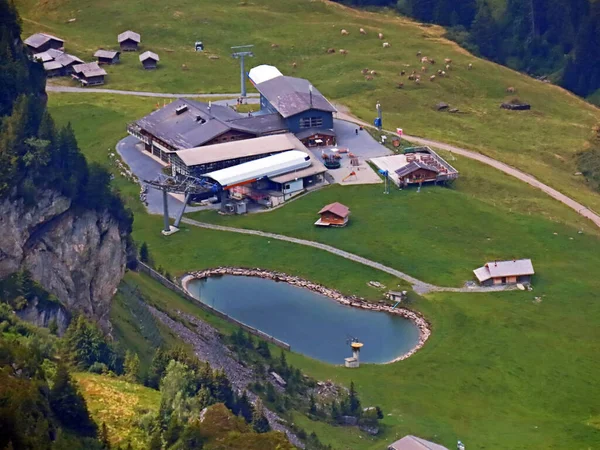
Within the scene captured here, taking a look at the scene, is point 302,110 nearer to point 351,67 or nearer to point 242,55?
point 242,55

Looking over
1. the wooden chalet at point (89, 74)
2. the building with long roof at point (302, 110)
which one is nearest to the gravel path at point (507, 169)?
the building with long roof at point (302, 110)

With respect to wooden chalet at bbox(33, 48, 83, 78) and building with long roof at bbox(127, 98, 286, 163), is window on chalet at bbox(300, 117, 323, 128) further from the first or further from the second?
wooden chalet at bbox(33, 48, 83, 78)

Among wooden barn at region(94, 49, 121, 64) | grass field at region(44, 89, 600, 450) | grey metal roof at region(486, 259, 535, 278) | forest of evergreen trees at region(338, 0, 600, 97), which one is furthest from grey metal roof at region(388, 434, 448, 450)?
forest of evergreen trees at region(338, 0, 600, 97)

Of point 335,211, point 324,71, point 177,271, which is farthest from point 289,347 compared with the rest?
point 324,71

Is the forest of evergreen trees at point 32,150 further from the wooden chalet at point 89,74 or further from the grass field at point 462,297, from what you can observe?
the wooden chalet at point 89,74

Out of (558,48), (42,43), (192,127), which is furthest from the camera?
(558,48)

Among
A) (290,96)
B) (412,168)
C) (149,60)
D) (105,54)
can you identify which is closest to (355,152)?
(412,168)

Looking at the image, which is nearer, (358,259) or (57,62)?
(358,259)
